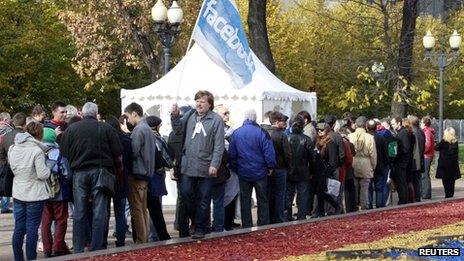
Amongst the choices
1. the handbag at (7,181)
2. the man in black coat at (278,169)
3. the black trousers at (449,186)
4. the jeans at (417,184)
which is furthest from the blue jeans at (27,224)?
the black trousers at (449,186)

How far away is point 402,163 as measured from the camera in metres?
24.7

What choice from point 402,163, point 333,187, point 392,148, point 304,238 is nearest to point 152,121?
point 304,238

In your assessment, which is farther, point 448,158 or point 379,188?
point 448,158

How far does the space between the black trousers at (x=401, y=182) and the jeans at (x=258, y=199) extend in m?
7.04

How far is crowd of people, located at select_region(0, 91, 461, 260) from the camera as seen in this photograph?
558 inches

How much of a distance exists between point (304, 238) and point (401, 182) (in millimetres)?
9450

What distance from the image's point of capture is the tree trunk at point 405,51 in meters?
36.6

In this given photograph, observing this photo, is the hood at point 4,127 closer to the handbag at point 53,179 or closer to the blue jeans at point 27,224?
the handbag at point 53,179

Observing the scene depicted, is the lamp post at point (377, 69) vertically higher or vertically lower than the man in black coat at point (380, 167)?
higher

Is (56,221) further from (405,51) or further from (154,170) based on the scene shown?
(405,51)

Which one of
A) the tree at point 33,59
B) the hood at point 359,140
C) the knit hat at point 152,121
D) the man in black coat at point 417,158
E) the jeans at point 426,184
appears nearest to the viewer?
the knit hat at point 152,121

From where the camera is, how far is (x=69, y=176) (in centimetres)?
1461

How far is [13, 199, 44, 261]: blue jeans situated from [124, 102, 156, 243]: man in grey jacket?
1.99 metres

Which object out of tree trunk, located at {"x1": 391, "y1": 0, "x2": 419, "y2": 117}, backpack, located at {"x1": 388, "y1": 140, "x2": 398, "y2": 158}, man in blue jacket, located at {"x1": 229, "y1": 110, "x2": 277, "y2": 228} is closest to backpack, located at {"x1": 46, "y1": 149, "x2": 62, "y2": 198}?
man in blue jacket, located at {"x1": 229, "y1": 110, "x2": 277, "y2": 228}
